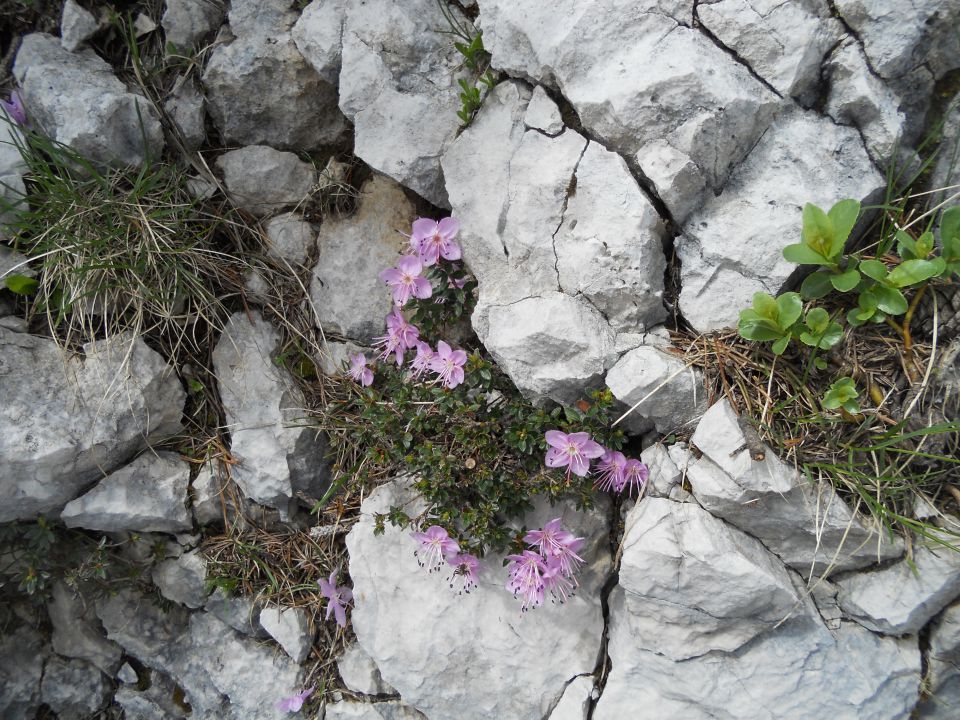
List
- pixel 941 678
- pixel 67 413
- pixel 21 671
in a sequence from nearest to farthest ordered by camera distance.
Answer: pixel 941 678 → pixel 67 413 → pixel 21 671

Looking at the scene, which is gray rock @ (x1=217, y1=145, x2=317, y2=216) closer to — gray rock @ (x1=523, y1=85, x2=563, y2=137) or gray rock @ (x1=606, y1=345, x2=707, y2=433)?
gray rock @ (x1=523, y1=85, x2=563, y2=137)

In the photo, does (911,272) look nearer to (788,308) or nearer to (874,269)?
(874,269)

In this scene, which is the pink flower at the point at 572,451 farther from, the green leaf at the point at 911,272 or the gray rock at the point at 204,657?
the gray rock at the point at 204,657

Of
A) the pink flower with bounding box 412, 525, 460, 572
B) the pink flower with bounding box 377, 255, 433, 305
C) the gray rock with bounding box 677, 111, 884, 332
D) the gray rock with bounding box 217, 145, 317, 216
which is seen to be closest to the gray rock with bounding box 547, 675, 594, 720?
the pink flower with bounding box 412, 525, 460, 572

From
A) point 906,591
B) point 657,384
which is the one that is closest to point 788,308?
point 657,384

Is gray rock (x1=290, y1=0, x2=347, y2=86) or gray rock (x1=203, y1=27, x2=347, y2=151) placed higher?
gray rock (x1=290, y1=0, x2=347, y2=86)

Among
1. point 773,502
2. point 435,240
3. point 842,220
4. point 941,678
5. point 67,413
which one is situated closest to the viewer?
point 842,220
